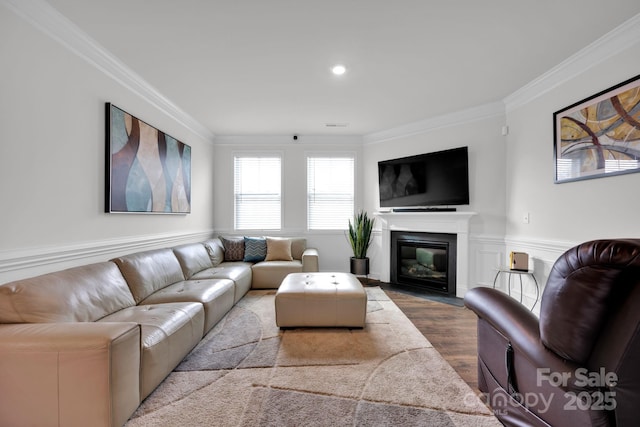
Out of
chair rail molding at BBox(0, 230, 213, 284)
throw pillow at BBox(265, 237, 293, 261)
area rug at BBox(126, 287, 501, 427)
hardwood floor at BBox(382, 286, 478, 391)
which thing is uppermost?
chair rail molding at BBox(0, 230, 213, 284)

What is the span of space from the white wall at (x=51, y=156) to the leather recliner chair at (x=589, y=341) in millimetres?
2911

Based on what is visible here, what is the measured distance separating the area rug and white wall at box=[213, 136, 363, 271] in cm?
246

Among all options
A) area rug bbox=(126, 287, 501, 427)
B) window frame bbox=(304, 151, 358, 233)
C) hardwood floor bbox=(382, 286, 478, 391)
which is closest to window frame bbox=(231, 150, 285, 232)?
window frame bbox=(304, 151, 358, 233)

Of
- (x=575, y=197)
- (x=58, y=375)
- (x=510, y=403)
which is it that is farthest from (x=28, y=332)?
(x=575, y=197)

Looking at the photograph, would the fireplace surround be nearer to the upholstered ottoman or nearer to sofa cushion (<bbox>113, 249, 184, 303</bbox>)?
the upholstered ottoman

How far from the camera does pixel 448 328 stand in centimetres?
284

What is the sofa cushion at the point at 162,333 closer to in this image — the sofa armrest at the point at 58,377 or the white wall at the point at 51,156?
the sofa armrest at the point at 58,377

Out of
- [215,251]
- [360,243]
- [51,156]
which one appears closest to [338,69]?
[51,156]

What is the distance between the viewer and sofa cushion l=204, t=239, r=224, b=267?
4145 millimetres

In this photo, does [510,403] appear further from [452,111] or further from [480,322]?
[452,111]

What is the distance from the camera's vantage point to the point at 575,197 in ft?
8.64

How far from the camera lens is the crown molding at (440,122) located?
3.71 m

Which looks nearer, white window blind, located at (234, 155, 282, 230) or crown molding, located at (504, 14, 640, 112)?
crown molding, located at (504, 14, 640, 112)

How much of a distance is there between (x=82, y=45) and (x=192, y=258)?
7.81ft
